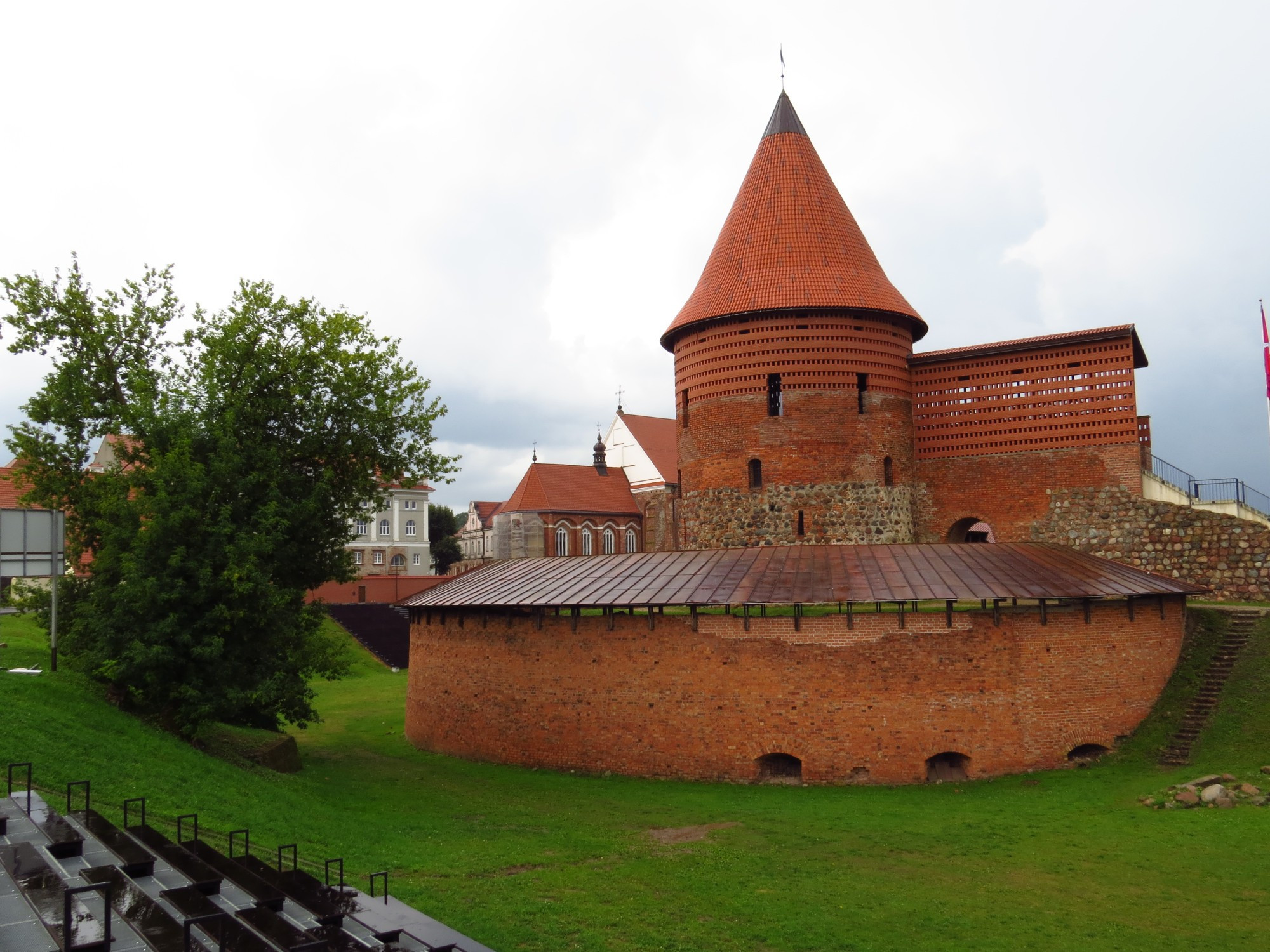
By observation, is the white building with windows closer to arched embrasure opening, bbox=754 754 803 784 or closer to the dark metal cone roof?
the dark metal cone roof

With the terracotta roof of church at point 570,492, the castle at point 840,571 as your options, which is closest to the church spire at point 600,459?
the terracotta roof of church at point 570,492

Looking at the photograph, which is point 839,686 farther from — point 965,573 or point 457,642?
point 457,642

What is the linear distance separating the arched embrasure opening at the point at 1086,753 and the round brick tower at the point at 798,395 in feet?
21.1

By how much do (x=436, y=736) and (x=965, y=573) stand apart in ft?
35.8

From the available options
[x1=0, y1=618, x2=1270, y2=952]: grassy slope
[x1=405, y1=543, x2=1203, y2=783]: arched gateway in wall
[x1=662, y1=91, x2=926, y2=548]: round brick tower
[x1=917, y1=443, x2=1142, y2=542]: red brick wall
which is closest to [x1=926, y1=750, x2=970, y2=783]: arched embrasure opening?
[x1=405, y1=543, x2=1203, y2=783]: arched gateway in wall

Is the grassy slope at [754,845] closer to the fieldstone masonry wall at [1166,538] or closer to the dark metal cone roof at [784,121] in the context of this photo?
the fieldstone masonry wall at [1166,538]

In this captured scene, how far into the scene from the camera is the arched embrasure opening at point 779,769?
16062 mm

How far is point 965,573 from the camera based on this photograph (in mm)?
16672

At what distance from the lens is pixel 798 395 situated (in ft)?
71.2

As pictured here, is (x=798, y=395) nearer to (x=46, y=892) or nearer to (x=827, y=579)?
(x=827, y=579)

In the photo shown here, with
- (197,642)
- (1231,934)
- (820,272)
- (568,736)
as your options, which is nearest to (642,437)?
(820,272)

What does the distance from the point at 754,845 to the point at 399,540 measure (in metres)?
47.8

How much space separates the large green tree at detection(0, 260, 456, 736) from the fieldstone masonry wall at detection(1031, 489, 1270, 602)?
43.2ft

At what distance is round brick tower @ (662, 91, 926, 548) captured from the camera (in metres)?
21.5
